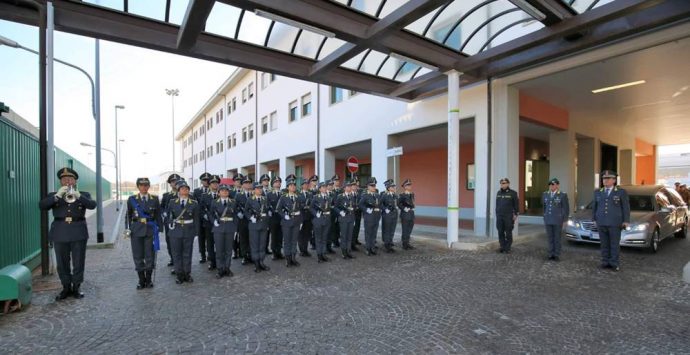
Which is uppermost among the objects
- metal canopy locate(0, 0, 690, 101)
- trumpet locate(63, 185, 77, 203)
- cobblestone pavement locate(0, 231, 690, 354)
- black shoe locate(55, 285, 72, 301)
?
metal canopy locate(0, 0, 690, 101)

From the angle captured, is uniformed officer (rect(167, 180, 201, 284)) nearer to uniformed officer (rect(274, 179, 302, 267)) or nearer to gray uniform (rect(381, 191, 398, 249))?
uniformed officer (rect(274, 179, 302, 267))

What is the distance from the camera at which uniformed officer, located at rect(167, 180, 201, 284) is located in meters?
6.06

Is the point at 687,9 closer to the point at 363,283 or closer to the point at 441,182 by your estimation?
the point at 363,283

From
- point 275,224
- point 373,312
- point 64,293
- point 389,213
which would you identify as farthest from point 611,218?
point 64,293

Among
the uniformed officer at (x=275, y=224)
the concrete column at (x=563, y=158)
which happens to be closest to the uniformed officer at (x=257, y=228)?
the uniformed officer at (x=275, y=224)

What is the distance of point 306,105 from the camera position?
19.6 metres

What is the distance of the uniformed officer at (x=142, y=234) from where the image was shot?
5.79m

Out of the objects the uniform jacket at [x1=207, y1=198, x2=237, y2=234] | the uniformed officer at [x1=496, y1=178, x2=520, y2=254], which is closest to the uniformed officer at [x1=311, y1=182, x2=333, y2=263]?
the uniform jacket at [x1=207, y1=198, x2=237, y2=234]

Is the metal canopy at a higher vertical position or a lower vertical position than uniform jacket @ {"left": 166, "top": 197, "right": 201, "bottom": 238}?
higher

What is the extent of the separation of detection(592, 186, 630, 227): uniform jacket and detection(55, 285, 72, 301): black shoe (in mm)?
9347

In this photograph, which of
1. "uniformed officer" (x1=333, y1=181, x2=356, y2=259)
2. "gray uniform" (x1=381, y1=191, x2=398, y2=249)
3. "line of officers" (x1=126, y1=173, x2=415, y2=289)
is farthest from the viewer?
"gray uniform" (x1=381, y1=191, x2=398, y2=249)

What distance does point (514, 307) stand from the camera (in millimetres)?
4820

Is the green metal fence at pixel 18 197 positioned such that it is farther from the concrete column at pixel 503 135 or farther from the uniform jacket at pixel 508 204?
the concrete column at pixel 503 135

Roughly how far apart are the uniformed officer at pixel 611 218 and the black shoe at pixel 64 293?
9239mm
